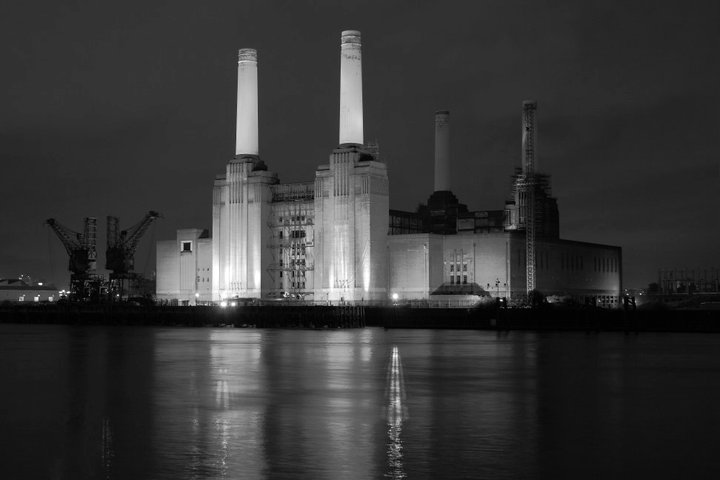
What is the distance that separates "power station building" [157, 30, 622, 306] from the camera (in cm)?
11250

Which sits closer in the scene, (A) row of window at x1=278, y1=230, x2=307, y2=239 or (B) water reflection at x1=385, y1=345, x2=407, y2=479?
(B) water reflection at x1=385, y1=345, x2=407, y2=479

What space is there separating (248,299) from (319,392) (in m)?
91.0

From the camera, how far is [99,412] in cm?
2661

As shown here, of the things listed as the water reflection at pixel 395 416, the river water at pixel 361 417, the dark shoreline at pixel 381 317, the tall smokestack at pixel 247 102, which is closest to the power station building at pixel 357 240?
the tall smokestack at pixel 247 102

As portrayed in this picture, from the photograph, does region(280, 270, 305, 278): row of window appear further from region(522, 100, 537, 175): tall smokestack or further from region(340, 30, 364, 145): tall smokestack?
region(522, 100, 537, 175): tall smokestack

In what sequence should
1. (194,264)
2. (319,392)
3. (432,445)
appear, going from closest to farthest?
(432,445) → (319,392) → (194,264)

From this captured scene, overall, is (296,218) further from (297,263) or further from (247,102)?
(247,102)

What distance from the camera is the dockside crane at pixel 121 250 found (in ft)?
483

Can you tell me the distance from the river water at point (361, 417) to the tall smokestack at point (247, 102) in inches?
3165

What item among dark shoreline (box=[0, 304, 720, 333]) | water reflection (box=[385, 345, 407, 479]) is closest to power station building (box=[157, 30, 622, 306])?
→ dark shoreline (box=[0, 304, 720, 333])

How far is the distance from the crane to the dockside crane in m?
2.62

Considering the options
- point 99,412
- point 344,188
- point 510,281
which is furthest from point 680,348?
point 344,188

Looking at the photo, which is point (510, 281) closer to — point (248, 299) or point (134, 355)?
point (248, 299)

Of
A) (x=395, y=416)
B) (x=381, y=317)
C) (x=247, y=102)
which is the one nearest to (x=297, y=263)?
(x=247, y=102)
